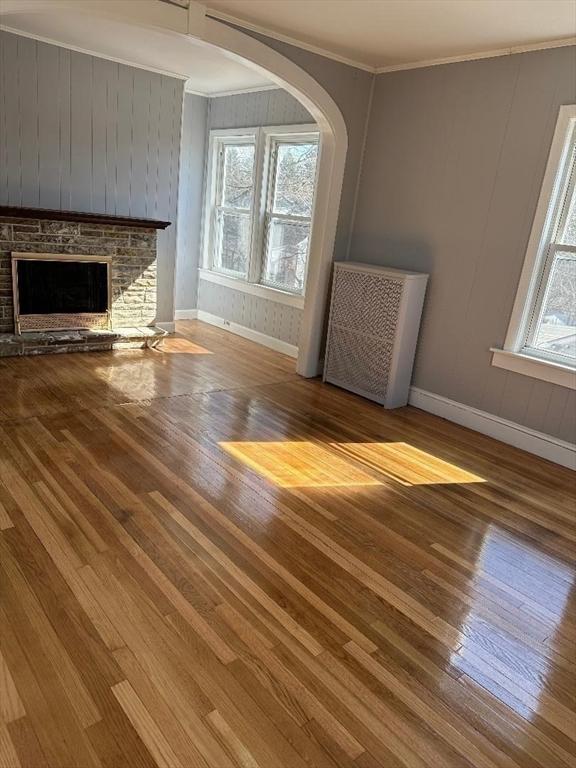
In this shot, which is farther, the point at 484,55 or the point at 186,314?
the point at 186,314

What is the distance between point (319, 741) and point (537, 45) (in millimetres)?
3998

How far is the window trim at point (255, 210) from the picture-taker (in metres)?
5.61

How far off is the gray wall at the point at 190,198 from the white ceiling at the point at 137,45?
736mm

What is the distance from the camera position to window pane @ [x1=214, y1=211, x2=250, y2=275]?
6328 mm

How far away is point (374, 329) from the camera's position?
14.4ft

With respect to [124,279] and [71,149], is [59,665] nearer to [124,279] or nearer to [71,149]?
[124,279]

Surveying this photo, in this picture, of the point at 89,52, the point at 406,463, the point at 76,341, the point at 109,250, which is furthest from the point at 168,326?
the point at 406,463

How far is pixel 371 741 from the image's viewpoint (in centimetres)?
155

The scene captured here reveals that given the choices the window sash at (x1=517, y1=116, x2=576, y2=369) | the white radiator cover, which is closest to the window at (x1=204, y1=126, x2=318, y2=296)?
the white radiator cover

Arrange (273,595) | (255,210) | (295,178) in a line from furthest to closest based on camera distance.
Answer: (255,210)
(295,178)
(273,595)

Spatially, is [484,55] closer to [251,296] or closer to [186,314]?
[251,296]

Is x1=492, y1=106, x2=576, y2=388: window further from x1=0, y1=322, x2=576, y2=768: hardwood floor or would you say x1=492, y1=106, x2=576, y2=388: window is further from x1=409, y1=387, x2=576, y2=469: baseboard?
x1=0, y1=322, x2=576, y2=768: hardwood floor

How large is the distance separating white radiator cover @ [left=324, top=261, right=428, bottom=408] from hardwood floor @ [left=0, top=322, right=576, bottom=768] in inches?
28.9

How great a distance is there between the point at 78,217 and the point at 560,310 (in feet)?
13.0
